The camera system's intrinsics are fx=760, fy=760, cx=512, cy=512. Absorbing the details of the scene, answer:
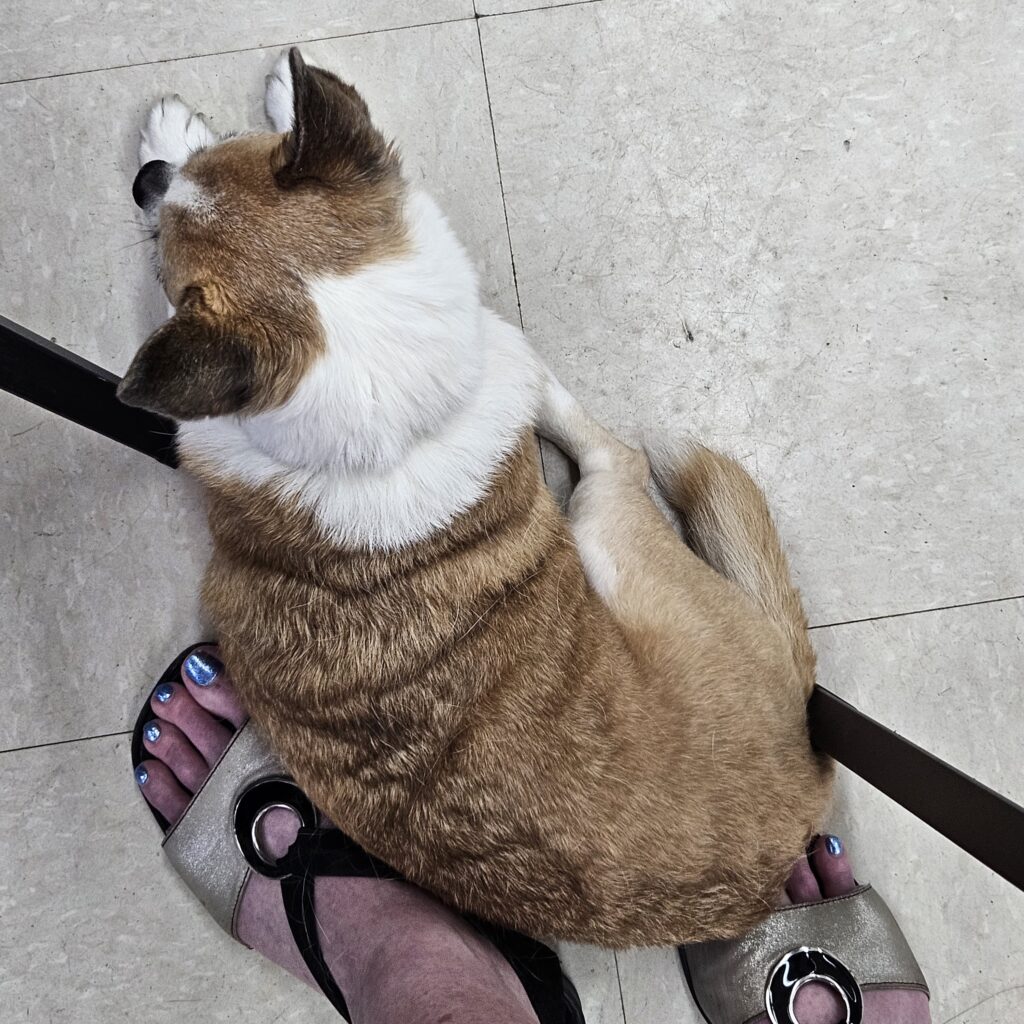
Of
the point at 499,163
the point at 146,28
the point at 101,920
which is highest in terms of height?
the point at 146,28

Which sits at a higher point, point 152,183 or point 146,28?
point 146,28

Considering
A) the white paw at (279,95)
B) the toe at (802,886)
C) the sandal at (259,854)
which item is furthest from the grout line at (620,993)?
the white paw at (279,95)

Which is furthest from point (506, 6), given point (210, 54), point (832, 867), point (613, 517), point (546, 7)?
point (832, 867)

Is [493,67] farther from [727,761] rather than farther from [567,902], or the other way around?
[567,902]

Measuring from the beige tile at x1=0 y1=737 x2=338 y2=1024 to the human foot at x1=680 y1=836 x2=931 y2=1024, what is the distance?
0.98 m

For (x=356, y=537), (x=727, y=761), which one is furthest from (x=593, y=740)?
(x=356, y=537)

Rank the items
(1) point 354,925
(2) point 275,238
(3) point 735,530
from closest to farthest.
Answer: (2) point 275,238
(1) point 354,925
(3) point 735,530

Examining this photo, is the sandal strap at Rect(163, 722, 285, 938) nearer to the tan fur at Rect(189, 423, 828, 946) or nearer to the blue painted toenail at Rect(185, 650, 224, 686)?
the blue painted toenail at Rect(185, 650, 224, 686)

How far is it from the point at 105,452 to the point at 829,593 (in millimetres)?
1852

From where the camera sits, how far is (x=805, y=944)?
1.76m

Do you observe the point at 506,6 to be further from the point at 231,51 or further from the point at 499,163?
the point at 231,51

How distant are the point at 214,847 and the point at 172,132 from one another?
170 centimetres

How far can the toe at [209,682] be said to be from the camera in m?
1.86

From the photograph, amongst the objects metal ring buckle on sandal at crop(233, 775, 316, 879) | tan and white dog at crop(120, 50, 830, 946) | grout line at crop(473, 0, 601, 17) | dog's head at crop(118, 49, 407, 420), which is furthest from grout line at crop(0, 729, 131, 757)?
grout line at crop(473, 0, 601, 17)
